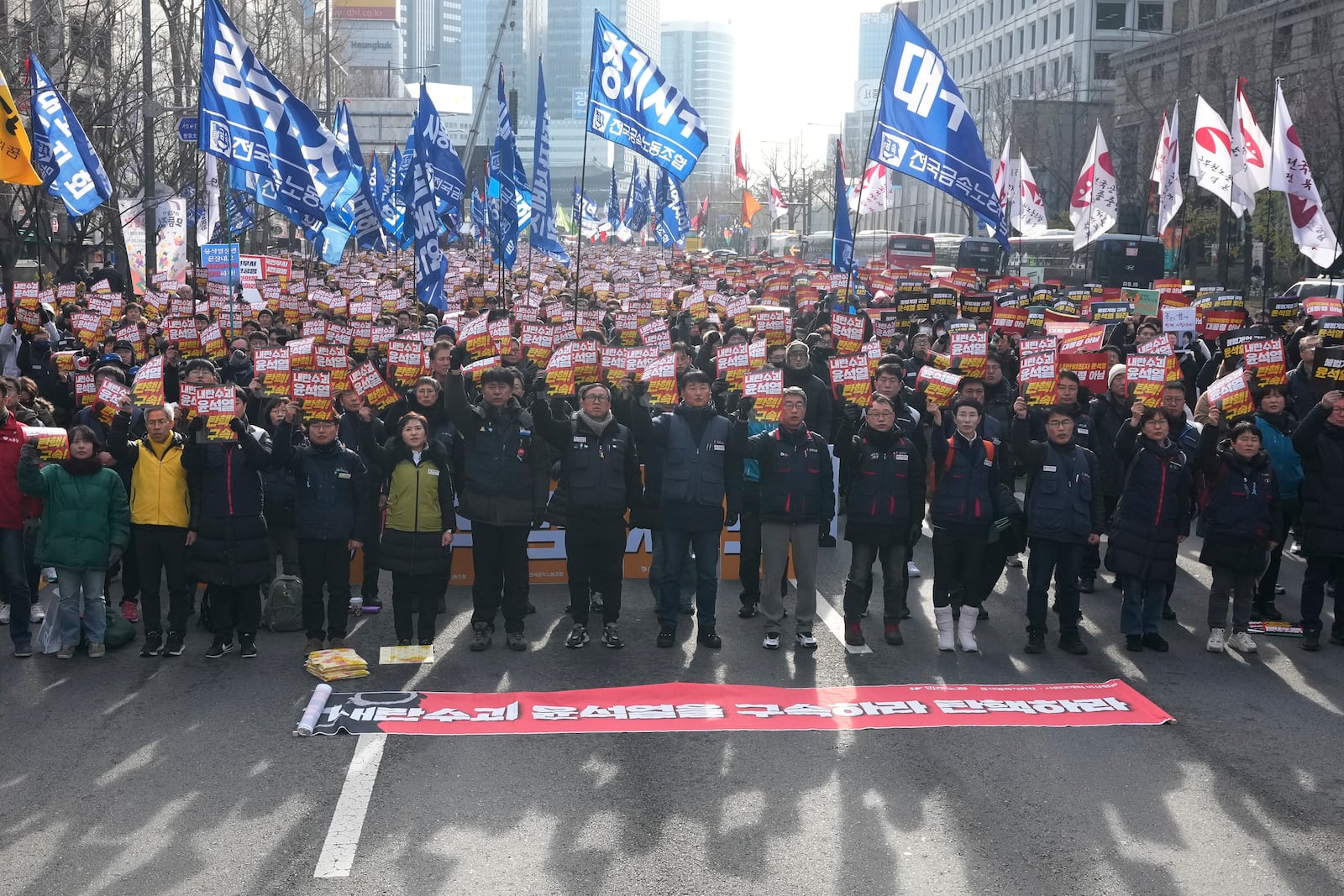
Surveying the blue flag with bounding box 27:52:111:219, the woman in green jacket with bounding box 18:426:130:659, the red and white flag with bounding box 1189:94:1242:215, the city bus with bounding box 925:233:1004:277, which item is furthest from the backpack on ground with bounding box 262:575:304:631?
the city bus with bounding box 925:233:1004:277

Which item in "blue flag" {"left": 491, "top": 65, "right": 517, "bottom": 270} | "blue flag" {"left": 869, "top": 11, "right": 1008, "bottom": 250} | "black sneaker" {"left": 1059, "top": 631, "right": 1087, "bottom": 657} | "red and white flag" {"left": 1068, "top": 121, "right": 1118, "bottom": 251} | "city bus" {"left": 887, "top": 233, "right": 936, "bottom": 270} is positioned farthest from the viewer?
"city bus" {"left": 887, "top": 233, "right": 936, "bottom": 270}

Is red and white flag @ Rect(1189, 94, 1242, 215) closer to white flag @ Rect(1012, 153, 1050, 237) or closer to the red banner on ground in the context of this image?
white flag @ Rect(1012, 153, 1050, 237)

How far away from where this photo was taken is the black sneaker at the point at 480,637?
8.91m

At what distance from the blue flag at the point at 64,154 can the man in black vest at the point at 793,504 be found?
1002cm

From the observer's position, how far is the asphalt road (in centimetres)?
566

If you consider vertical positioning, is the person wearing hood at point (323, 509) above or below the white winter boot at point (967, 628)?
above

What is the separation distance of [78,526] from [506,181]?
481 inches

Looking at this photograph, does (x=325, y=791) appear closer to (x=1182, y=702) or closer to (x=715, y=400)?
(x=1182, y=702)

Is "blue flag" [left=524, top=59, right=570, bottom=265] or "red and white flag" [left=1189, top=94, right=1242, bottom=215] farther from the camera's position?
"red and white flag" [left=1189, top=94, right=1242, bottom=215]

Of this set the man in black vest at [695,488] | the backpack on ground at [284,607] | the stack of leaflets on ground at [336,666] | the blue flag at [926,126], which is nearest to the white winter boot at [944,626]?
the man in black vest at [695,488]

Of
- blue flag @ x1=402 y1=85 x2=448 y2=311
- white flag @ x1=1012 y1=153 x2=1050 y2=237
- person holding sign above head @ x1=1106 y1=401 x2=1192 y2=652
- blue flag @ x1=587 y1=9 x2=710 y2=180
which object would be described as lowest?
person holding sign above head @ x1=1106 y1=401 x2=1192 y2=652

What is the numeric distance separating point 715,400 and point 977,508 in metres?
3.19

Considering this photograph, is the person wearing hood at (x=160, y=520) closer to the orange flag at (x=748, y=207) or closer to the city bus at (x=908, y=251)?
the orange flag at (x=748, y=207)

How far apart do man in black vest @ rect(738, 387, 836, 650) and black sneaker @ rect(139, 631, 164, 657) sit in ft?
12.5
